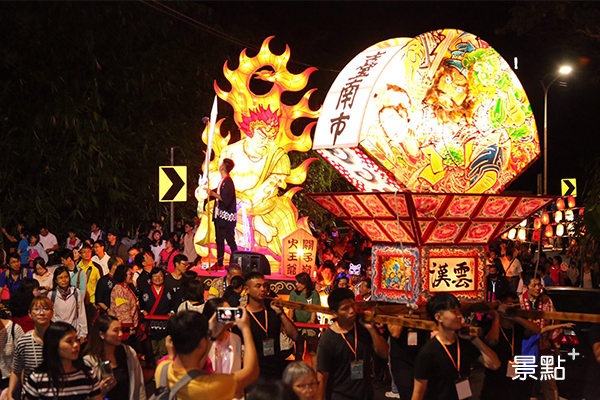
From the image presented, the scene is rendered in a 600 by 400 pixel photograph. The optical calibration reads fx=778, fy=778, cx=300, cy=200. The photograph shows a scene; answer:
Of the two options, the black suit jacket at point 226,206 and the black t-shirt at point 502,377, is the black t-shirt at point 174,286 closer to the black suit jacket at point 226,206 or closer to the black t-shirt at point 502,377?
the black t-shirt at point 502,377

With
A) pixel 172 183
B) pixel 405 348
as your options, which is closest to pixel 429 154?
pixel 405 348

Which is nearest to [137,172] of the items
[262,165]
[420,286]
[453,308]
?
[262,165]

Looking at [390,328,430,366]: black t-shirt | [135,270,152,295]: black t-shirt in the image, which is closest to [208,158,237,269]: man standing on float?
[135,270,152,295]: black t-shirt

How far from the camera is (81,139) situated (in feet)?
63.7

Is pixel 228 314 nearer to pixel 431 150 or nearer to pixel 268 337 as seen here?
pixel 268 337

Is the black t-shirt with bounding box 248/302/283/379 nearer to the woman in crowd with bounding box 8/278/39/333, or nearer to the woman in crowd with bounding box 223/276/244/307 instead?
the woman in crowd with bounding box 223/276/244/307

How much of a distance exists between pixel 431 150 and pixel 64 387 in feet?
13.0

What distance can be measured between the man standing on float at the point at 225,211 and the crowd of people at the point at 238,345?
3426mm

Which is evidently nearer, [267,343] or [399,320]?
[399,320]

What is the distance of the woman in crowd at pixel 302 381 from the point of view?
15.1 ft

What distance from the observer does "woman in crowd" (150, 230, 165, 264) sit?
19172 millimetres

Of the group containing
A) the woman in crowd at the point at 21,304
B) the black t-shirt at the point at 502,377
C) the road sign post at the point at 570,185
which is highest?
the road sign post at the point at 570,185

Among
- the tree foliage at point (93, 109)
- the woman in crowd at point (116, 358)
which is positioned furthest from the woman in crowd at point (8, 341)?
the tree foliage at point (93, 109)

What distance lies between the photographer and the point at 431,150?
7.34 m
